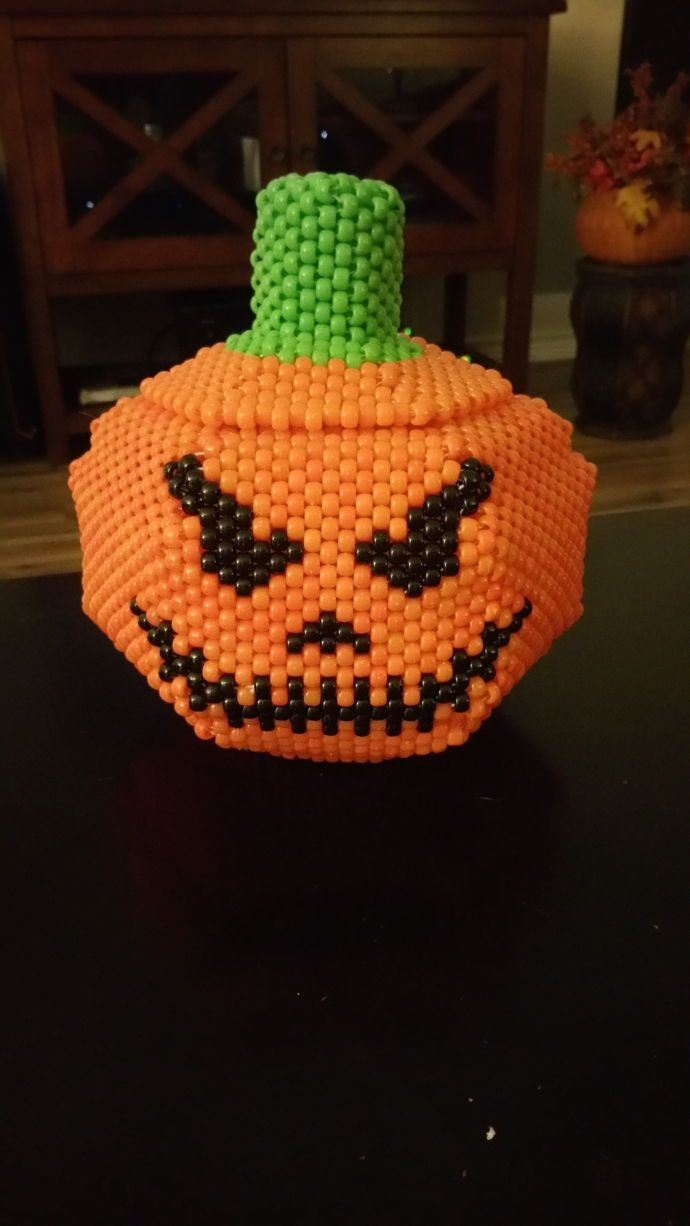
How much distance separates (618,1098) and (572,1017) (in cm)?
3

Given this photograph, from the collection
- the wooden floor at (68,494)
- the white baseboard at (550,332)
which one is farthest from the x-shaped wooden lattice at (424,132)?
the white baseboard at (550,332)

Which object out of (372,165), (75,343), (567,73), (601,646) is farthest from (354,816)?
(567,73)

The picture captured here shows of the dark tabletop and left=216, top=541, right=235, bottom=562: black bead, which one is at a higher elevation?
left=216, top=541, right=235, bottom=562: black bead

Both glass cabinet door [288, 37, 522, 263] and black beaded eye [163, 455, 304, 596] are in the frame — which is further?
glass cabinet door [288, 37, 522, 263]

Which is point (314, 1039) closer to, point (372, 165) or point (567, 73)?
point (372, 165)

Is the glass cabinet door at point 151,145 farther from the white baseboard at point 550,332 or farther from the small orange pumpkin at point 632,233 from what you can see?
the white baseboard at point 550,332

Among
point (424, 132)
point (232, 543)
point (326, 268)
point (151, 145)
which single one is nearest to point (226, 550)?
point (232, 543)

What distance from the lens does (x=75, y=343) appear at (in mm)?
2182

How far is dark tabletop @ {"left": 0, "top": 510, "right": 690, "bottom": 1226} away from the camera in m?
0.31

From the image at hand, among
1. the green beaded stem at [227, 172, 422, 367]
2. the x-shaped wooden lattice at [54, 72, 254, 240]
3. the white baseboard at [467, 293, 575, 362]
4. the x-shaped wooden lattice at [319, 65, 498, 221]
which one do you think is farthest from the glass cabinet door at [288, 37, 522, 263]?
the green beaded stem at [227, 172, 422, 367]

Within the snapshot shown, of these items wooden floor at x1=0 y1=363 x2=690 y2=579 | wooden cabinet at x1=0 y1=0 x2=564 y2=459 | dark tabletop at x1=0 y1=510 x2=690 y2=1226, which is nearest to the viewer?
dark tabletop at x1=0 y1=510 x2=690 y2=1226

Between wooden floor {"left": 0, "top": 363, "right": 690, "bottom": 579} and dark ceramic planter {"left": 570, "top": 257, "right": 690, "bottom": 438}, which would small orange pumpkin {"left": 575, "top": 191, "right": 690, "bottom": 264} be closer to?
dark ceramic planter {"left": 570, "top": 257, "right": 690, "bottom": 438}

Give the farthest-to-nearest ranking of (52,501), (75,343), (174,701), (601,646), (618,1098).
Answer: (75,343) → (52,501) → (601,646) → (174,701) → (618,1098)

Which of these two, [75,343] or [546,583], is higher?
[546,583]
